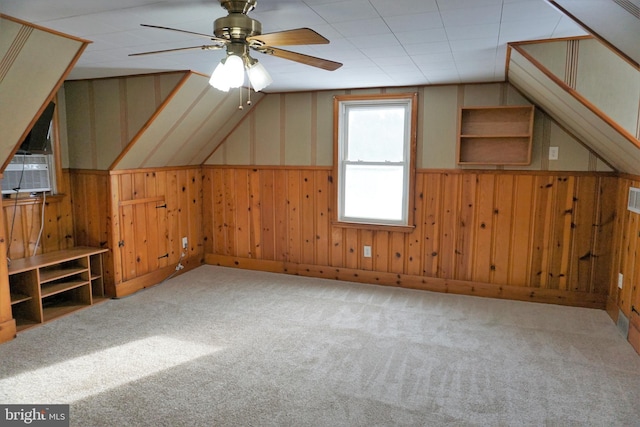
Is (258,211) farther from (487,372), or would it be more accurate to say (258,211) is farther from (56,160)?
(487,372)

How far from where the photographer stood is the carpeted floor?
227 cm

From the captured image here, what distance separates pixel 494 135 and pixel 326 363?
2494 mm

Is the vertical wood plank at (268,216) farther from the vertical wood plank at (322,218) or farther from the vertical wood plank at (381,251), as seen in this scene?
the vertical wood plank at (381,251)

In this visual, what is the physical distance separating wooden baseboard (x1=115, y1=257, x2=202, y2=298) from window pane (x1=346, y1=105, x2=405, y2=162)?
2.23m

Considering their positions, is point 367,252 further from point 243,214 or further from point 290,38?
point 290,38

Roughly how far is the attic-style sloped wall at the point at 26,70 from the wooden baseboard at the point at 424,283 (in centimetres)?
267

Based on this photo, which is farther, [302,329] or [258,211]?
[258,211]

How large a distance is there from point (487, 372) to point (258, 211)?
3067 millimetres

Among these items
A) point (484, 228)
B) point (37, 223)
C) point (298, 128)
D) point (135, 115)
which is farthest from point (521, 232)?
point (37, 223)

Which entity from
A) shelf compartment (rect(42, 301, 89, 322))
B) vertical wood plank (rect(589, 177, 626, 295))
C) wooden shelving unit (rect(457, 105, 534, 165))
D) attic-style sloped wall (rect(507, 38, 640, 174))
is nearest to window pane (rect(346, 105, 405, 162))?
wooden shelving unit (rect(457, 105, 534, 165))

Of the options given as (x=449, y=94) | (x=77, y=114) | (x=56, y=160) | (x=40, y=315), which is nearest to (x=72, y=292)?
(x=40, y=315)

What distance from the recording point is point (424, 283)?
4.34m

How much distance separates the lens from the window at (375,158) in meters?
4.28

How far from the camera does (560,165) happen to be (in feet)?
12.4
